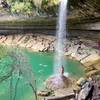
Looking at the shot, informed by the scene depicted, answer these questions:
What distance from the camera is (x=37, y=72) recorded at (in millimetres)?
10656

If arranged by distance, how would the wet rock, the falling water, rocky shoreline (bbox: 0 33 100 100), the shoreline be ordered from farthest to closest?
the falling water
the shoreline
rocky shoreline (bbox: 0 33 100 100)
the wet rock

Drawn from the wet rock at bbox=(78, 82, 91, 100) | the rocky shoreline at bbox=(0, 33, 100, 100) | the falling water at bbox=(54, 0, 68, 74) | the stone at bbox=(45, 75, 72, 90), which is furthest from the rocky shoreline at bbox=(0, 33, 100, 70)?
the wet rock at bbox=(78, 82, 91, 100)

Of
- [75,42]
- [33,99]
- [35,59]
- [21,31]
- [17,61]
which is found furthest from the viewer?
[21,31]

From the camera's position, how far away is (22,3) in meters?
13.0

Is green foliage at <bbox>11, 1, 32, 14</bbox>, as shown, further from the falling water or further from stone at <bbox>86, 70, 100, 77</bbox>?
stone at <bbox>86, 70, 100, 77</bbox>

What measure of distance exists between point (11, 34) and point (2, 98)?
562 cm

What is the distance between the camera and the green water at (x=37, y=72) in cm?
859

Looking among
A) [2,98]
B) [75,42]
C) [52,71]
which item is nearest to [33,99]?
[2,98]

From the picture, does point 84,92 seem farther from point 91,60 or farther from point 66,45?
point 66,45

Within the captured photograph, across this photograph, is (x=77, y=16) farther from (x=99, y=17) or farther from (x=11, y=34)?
(x=11, y=34)

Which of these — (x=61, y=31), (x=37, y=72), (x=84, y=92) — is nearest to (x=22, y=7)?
(x=61, y=31)

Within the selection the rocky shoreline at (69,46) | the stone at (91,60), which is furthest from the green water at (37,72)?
the rocky shoreline at (69,46)

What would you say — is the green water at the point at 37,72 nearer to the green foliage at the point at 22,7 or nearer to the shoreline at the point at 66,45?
the shoreline at the point at 66,45

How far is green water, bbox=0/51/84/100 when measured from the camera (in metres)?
8.59
